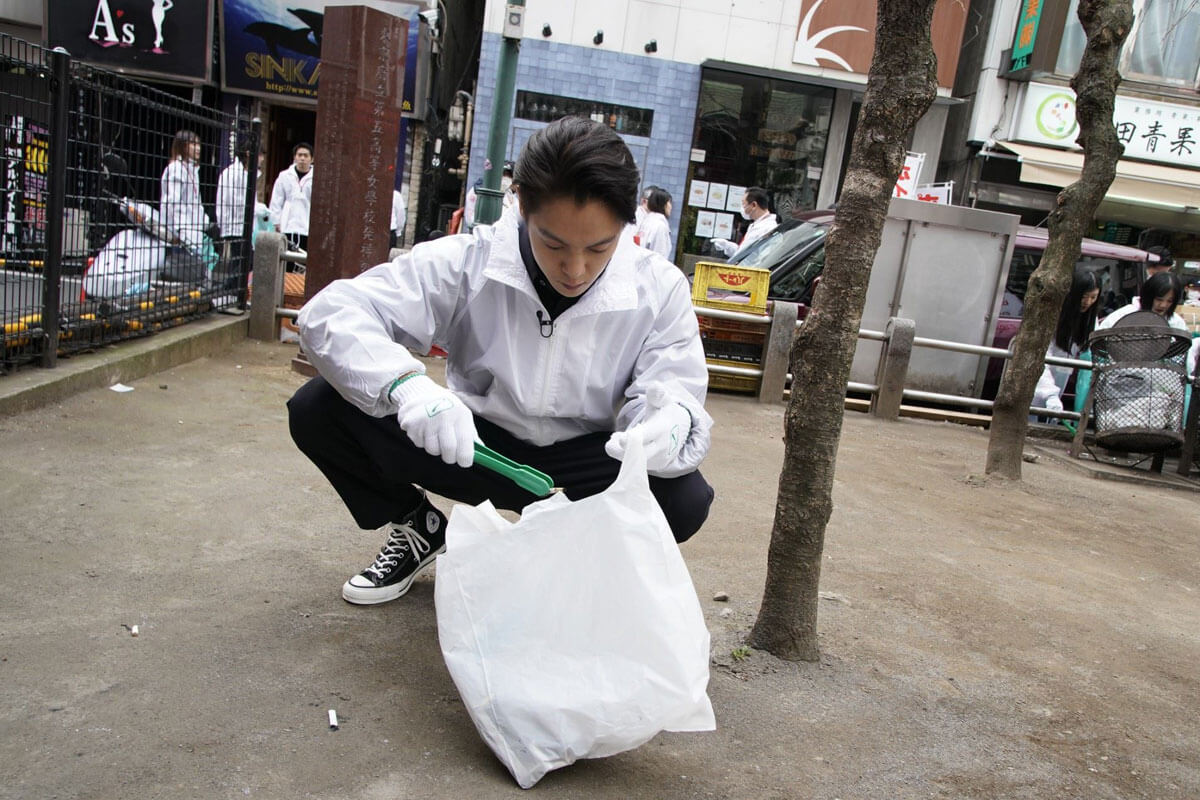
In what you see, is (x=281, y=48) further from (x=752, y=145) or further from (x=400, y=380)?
(x=400, y=380)

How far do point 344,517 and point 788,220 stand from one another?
6286mm

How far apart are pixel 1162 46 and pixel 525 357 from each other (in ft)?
49.4

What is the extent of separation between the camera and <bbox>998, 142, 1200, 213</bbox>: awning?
12.9 m

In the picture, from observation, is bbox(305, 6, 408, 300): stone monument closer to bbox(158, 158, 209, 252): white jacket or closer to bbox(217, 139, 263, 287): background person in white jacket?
bbox(158, 158, 209, 252): white jacket

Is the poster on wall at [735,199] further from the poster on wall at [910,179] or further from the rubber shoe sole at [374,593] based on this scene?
the rubber shoe sole at [374,593]

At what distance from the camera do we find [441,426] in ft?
6.89

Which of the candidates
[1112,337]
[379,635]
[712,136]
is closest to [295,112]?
[712,136]

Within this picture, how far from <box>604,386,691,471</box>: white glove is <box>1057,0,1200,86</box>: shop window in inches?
535

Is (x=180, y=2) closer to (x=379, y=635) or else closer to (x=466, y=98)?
(x=466, y=98)

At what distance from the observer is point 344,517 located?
138 inches

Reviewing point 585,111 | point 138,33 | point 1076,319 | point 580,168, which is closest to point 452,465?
point 580,168

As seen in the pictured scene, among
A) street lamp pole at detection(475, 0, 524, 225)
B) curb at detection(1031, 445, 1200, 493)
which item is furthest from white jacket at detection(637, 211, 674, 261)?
curb at detection(1031, 445, 1200, 493)

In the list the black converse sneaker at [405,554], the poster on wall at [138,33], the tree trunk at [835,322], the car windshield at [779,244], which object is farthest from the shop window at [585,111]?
the black converse sneaker at [405,554]

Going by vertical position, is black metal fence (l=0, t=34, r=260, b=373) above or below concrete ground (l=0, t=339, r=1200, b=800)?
above
